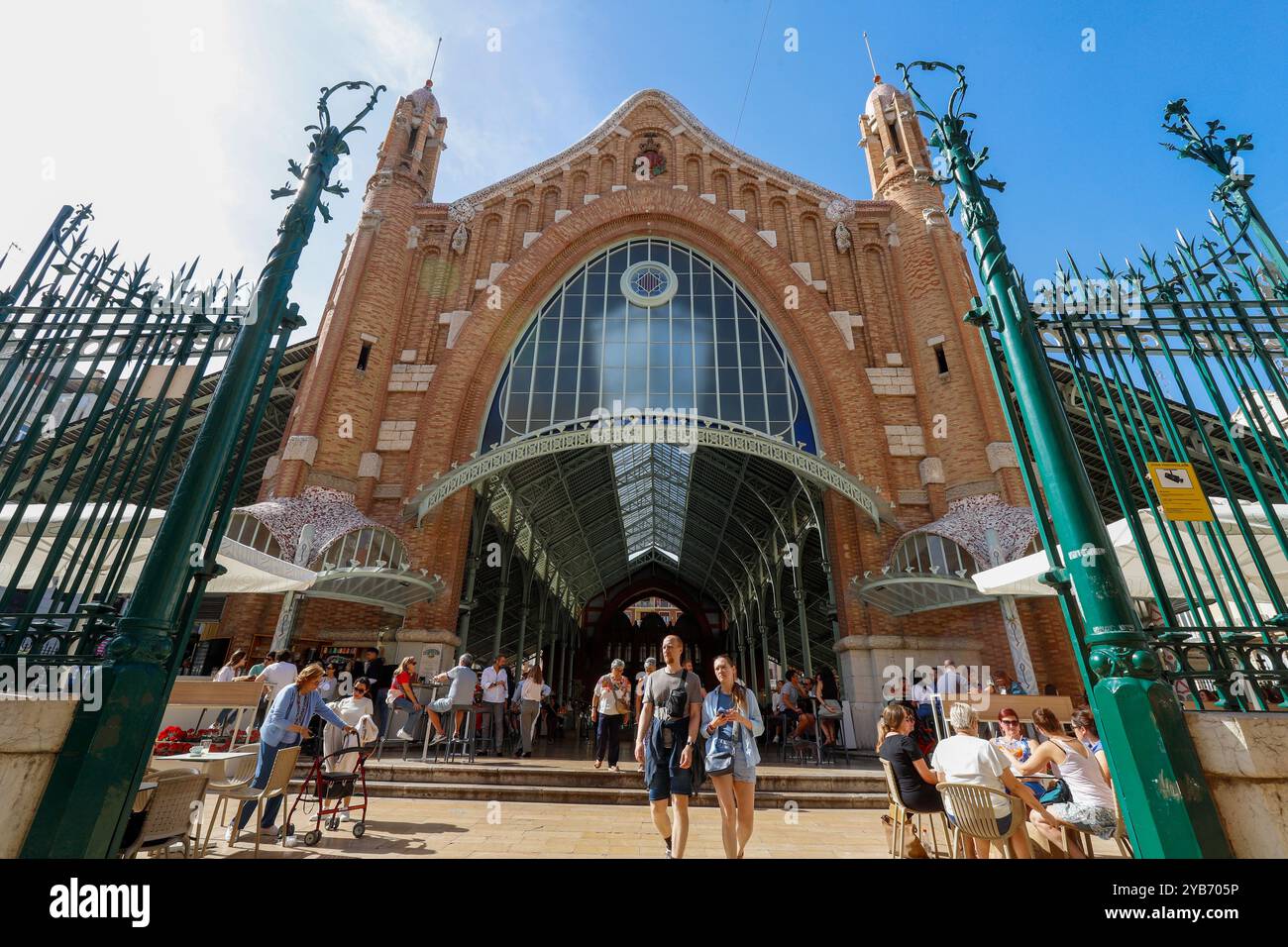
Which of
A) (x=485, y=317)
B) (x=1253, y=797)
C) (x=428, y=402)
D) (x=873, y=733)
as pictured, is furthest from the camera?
(x=485, y=317)

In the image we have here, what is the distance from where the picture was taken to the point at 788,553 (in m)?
14.1

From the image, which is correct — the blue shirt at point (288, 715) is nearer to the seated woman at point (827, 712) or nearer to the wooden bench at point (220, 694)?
the wooden bench at point (220, 694)

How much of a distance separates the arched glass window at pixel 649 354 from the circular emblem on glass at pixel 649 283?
27 millimetres

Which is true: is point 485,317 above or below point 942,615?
above

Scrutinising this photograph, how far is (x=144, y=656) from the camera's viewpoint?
2.44m

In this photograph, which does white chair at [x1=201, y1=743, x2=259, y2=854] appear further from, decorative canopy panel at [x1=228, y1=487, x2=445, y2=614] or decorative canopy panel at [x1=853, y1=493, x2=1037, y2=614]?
decorative canopy panel at [x1=853, y1=493, x2=1037, y2=614]

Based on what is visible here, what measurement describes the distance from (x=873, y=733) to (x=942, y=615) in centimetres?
264

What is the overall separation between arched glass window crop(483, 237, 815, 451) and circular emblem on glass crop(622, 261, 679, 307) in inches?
1.1

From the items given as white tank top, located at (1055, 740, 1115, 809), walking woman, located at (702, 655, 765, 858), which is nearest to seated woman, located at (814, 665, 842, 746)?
white tank top, located at (1055, 740, 1115, 809)

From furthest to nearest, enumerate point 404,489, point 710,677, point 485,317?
point 710,677
point 485,317
point 404,489

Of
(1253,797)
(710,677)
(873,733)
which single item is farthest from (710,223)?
(710,677)

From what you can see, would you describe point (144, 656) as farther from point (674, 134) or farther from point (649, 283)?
point (674, 134)

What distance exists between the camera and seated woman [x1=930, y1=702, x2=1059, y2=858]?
3.74 meters
